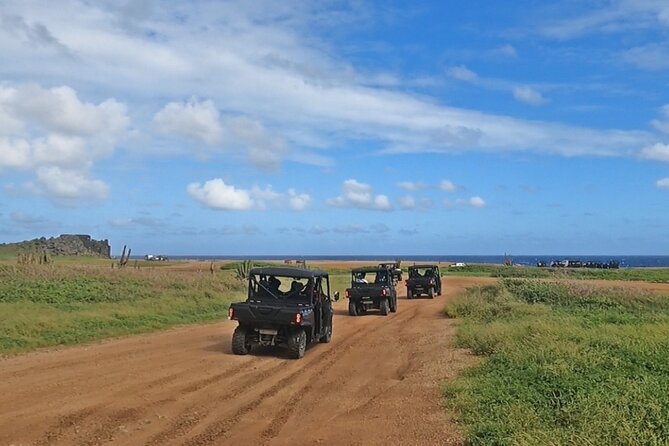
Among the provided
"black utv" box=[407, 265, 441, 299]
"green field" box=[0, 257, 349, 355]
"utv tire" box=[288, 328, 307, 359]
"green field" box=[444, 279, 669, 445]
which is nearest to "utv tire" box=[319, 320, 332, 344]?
"utv tire" box=[288, 328, 307, 359]

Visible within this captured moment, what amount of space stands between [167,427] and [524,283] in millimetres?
26654

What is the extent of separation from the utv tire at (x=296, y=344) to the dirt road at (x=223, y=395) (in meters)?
0.28

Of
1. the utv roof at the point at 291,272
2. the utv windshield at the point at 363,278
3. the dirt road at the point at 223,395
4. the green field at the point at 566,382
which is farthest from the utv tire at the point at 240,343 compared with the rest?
the utv windshield at the point at 363,278

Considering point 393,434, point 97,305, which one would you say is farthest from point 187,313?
point 393,434

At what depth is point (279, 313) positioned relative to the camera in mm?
14992

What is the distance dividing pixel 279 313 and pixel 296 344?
0.80 metres

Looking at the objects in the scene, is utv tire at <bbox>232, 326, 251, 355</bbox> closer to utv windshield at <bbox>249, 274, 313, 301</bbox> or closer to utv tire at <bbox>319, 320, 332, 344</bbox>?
utv windshield at <bbox>249, 274, 313, 301</bbox>

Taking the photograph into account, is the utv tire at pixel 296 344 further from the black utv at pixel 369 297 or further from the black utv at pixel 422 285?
the black utv at pixel 422 285

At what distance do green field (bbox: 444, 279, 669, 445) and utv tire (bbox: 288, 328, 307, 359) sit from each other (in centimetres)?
399

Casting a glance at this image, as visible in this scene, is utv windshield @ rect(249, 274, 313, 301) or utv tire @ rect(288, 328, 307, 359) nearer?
utv tire @ rect(288, 328, 307, 359)

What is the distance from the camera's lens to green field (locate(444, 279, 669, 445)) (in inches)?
296

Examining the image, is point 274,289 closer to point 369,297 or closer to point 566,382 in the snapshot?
point 566,382

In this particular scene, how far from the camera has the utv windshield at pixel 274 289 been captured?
54.6 ft

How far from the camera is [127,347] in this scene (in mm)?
16312
